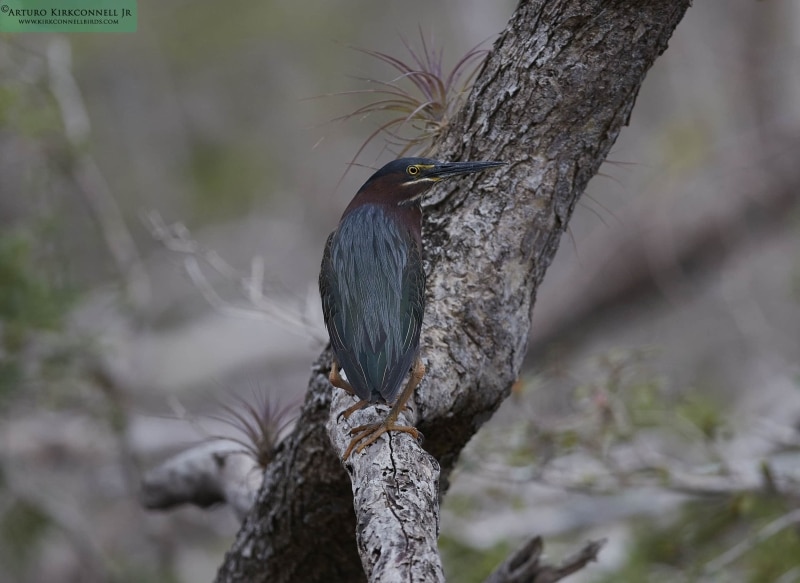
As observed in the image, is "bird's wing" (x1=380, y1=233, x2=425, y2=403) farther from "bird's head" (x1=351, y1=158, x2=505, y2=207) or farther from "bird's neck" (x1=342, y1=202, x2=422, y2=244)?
"bird's head" (x1=351, y1=158, x2=505, y2=207)

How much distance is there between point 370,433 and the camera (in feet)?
6.75

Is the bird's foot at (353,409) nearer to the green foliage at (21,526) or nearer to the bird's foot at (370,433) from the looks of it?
the bird's foot at (370,433)

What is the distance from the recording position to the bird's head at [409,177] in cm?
244

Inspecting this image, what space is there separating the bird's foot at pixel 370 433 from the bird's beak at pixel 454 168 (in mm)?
724

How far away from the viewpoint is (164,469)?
11.0 feet

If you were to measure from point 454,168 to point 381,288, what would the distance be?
1.24 feet

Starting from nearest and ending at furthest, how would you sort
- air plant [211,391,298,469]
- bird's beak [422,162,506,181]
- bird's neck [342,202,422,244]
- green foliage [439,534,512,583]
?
bird's beak [422,162,506,181] < bird's neck [342,202,422,244] < air plant [211,391,298,469] < green foliage [439,534,512,583]

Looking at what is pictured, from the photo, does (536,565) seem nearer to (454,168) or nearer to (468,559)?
(454,168)

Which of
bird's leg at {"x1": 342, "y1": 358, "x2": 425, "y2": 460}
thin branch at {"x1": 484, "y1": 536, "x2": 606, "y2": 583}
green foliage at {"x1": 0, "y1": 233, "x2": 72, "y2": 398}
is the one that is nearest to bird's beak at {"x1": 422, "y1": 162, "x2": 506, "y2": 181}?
bird's leg at {"x1": 342, "y1": 358, "x2": 425, "y2": 460}

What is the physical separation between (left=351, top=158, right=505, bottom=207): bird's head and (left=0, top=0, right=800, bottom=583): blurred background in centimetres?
27

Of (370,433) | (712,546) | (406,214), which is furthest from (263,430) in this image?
(712,546)

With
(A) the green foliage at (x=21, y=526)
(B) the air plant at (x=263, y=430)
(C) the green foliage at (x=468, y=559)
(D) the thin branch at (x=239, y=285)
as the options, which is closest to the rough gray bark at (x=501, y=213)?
(B) the air plant at (x=263, y=430)

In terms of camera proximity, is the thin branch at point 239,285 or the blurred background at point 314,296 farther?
the blurred background at point 314,296

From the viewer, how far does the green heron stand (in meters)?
2.18
